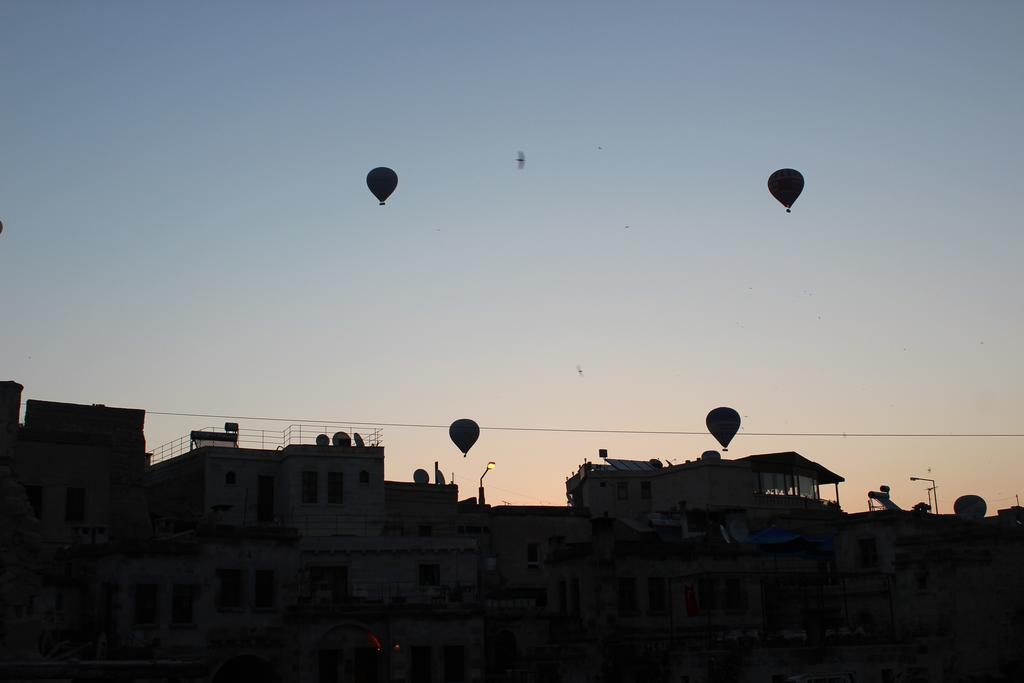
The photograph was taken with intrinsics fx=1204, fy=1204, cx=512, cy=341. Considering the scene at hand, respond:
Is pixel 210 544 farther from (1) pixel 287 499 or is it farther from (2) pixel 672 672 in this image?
(2) pixel 672 672

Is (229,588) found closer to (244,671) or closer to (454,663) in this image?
(244,671)

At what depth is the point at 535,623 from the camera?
6091 cm

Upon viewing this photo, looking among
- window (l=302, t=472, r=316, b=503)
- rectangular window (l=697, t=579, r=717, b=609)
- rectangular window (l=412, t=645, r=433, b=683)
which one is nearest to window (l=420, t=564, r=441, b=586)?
rectangular window (l=412, t=645, r=433, b=683)

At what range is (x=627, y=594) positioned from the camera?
59531 millimetres

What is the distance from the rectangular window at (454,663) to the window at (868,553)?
21939 mm

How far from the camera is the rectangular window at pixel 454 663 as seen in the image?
A: 183 ft

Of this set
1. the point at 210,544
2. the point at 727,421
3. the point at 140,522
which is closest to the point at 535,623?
the point at 210,544

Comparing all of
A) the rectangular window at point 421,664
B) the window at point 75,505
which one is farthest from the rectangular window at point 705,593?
the window at point 75,505

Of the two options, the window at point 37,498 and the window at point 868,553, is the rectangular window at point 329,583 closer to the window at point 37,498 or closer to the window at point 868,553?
the window at point 37,498


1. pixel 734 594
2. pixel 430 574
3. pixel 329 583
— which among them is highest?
pixel 430 574

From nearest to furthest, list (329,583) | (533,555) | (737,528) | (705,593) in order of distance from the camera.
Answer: (329,583) → (705,593) → (737,528) → (533,555)

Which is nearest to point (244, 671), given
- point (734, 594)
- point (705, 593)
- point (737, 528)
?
point (705, 593)

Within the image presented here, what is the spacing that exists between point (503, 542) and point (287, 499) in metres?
14.8

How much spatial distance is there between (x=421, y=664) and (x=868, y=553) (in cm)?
2435
